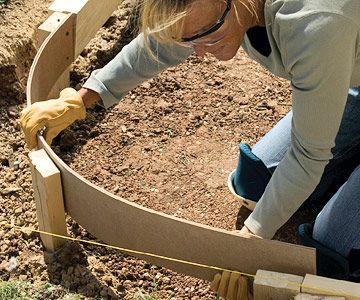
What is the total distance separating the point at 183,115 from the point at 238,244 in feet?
5.67

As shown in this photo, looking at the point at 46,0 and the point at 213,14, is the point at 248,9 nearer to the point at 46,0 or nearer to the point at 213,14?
the point at 213,14

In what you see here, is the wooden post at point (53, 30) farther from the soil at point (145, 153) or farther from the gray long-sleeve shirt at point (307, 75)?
the gray long-sleeve shirt at point (307, 75)

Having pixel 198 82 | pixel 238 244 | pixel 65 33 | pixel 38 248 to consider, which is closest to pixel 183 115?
pixel 198 82

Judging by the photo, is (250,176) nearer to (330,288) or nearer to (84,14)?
(330,288)

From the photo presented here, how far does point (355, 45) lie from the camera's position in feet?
8.60

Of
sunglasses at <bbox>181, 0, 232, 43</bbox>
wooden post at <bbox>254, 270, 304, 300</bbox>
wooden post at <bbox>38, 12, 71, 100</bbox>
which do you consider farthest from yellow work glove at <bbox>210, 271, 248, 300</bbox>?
wooden post at <bbox>38, 12, 71, 100</bbox>

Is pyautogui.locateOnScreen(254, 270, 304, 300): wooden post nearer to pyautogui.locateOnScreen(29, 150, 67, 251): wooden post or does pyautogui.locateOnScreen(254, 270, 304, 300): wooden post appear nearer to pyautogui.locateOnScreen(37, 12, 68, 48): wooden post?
pyautogui.locateOnScreen(29, 150, 67, 251): wooden post

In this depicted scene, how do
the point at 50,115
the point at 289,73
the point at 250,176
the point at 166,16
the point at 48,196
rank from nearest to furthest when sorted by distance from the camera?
1. the point at 166,16
2. the point at 289,73
3. the point at 48,196
4. the point at 50,115
5. the point at 250,176

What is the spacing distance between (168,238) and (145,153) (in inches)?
51.2

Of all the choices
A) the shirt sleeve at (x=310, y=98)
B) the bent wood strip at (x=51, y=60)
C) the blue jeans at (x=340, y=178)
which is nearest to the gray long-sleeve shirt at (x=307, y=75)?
the shirt sleeve at (x=310, y=98)

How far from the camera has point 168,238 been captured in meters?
3.02

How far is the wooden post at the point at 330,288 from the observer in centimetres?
264

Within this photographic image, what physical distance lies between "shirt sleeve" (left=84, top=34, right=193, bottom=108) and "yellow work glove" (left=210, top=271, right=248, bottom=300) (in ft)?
3.40

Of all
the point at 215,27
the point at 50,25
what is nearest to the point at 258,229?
the point at 215,27
